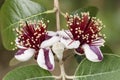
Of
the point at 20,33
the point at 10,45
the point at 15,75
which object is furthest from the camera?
the point at 10,45

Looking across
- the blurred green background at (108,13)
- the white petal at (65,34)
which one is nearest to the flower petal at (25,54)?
the white petal at (65,34)

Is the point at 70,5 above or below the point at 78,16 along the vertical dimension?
below

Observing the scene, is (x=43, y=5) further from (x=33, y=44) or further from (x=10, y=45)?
(x=33, y=44)

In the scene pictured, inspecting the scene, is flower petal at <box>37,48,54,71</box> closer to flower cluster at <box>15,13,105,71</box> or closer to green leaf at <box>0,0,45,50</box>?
flower cluster at <box>15,13,105,71</box>

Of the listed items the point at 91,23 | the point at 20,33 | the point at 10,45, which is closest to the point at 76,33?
the point at 91,23

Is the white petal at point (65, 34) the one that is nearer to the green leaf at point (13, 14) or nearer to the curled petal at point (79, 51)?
the curled petal at point (79, 51)

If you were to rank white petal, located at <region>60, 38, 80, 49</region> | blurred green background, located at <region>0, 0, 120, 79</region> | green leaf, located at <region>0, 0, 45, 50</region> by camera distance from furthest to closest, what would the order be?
blurred green background, located at <region>0, 0, 120, 79</region>, green leaf, located at <region>0, 0, 45, 50</region>, white petal, located at <region>60, 38, 80, 49</region>

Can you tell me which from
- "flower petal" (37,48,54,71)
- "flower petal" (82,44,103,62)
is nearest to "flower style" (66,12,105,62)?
"flower petal" (82,44,103,62)
